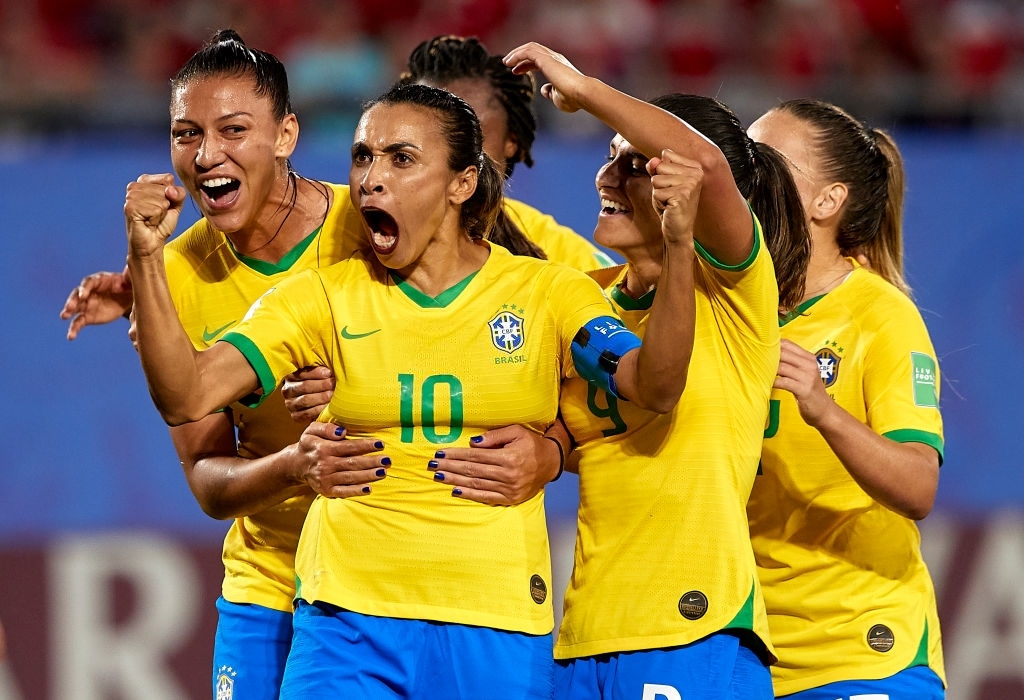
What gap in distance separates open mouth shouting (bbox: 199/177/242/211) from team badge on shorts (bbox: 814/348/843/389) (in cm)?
134

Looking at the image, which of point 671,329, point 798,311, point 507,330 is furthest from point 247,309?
point 798,311

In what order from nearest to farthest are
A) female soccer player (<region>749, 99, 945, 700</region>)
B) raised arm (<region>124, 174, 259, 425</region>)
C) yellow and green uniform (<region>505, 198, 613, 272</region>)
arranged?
raised arm (<region>124, 174, 259, 425</region>) < female soccer player (<region>749, 99, 945, 700</region>) < yellow and green uniform (<region>505, 198, 613, 272</region>)

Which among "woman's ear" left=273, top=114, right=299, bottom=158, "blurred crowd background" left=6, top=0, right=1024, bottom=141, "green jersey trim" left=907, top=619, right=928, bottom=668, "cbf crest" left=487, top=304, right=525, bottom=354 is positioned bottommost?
"green jersey trim" left=907, top=619, right=928, bottom=668

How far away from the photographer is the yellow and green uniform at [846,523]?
10.1 ft

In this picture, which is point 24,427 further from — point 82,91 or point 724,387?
point 724,387

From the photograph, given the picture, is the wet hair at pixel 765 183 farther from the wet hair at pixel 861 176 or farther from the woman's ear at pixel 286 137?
the woman's ear at pixel 286 137

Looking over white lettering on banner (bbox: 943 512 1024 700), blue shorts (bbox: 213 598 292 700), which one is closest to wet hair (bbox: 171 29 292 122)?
blue shorts (bbox: 213 598 292 700)

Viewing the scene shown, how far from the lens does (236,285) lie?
3350 mm

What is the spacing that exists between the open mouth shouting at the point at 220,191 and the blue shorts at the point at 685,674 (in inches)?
50.5

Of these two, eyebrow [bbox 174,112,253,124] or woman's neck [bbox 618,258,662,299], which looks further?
eyebrow [bbox 174,112,253,124]

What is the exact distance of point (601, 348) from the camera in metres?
2.77

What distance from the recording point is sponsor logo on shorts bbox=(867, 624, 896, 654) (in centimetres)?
306

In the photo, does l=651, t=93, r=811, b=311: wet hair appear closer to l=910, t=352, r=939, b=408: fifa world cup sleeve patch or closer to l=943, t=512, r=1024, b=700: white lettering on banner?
l=910, t=352, r=939, b=408: fifa world cup sleeve patch

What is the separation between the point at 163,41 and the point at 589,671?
16.1 feet
